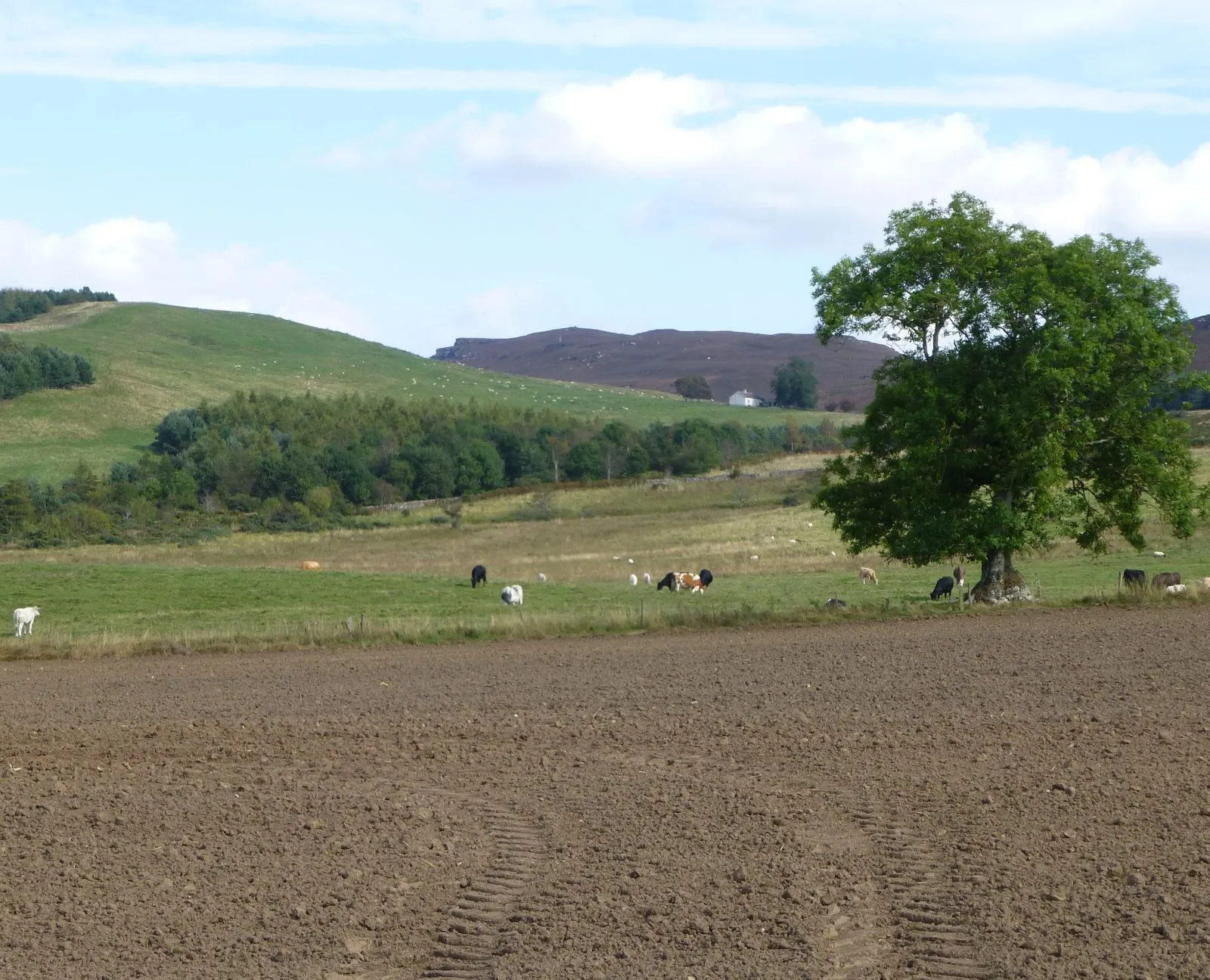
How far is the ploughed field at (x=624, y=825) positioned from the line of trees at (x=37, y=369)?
114 m

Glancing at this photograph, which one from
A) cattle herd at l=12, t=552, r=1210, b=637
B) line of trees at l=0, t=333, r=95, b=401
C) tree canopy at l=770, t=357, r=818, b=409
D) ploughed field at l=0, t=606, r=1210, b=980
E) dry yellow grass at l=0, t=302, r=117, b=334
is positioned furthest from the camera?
tree canopy at l=770, t=357, r=818, b=409

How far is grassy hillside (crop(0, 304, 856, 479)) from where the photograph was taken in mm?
117312

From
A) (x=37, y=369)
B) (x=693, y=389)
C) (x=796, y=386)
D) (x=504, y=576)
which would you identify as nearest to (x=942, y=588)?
(x=504, y=576)

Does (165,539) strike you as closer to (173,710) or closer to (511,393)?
(173,710)

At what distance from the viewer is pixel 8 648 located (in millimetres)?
26188

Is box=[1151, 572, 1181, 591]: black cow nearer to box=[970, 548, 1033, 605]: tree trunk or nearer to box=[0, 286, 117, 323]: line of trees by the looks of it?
box=[970, 548, 1033, 605]: tree trunk

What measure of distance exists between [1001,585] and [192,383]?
131970mm

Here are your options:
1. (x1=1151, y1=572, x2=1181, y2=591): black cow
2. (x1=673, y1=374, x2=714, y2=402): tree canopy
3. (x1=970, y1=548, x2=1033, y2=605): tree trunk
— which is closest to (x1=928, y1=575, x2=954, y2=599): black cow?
(x1=1151, y1=572, x2=1181, y2=591): black cow

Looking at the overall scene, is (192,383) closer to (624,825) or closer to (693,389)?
(693,389)

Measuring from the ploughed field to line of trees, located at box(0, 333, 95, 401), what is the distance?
114102 mm

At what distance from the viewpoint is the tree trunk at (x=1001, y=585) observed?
28.5m

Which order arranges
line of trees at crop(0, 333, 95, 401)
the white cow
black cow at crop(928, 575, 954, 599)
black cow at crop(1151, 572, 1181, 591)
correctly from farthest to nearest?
line of trees at crop(0, 333, 95, 401), black cow at crop(928, 575, 954, 599), black cow at crop(1151, 572, 1181, 591), the white cow

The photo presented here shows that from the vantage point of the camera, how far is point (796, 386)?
17775 centimetres

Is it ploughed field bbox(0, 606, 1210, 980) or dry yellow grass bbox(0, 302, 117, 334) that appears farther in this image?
dry yellow grass bbox(0, 302, 117, 334)
